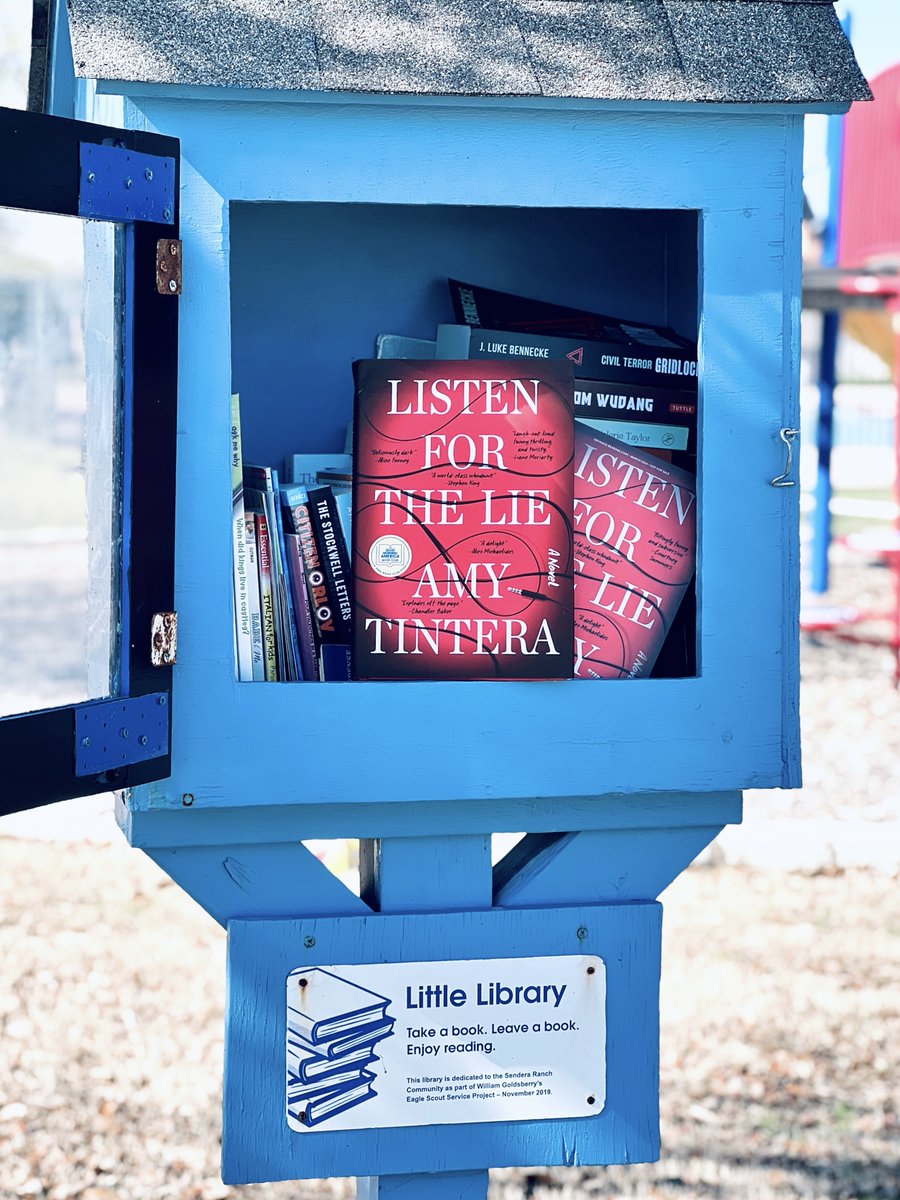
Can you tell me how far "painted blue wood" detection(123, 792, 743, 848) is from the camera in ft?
6.28

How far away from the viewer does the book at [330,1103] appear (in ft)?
6.48

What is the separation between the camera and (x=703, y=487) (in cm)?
199

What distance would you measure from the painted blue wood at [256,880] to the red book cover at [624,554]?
469 millimetres

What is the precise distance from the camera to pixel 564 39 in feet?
6.23

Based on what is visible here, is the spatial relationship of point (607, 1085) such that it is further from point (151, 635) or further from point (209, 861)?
point (151, 635)

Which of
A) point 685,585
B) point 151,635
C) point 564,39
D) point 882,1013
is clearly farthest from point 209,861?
point 882,1013

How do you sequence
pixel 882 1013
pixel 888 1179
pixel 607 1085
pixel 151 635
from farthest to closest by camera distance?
pixel 882 1013 < pixel 888 1179 < pixel 607 1085 < pixel 151 635

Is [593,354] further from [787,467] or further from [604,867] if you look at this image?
[604,867]

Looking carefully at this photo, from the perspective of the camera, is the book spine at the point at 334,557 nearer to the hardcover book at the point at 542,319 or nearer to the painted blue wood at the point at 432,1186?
the hardcover book at the point at 542,319

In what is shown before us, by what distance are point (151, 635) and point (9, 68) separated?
23.9ft

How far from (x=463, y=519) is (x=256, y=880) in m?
0.57

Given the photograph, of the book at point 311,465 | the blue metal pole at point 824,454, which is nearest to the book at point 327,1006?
the book at point 311,465

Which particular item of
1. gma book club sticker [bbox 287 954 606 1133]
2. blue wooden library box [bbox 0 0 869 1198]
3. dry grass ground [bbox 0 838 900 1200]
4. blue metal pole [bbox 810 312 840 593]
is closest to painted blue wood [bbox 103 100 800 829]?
blue wooden library box [bbox 0 0 869 1198]

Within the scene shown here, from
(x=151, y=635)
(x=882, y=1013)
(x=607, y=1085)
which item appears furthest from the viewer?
(x=882, y=1013)
